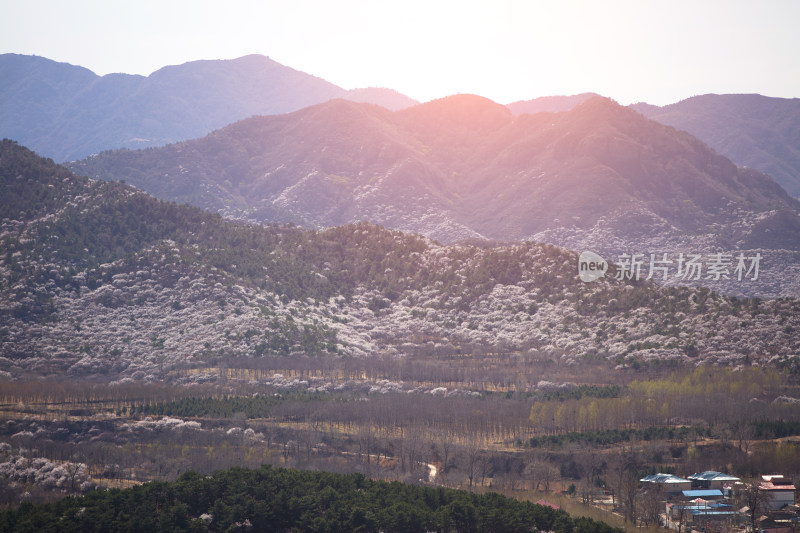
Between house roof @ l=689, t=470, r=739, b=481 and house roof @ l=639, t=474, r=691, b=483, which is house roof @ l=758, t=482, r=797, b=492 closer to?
house roof @ l=689, t=470, r=739, b=481

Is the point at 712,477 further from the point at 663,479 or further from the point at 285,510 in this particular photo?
the point at 285,510

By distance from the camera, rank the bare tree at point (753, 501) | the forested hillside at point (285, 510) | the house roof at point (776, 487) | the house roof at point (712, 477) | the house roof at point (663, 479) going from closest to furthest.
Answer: the forested hillside at point (285, 510) → the bare tree at point (753, 501) → the house roof at point (776, 487) → the house roof at point (712, 477) → the house roof at point (663, 479)

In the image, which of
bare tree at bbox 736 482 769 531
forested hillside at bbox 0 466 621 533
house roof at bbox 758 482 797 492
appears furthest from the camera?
house roof at bbox 758 482 797 492

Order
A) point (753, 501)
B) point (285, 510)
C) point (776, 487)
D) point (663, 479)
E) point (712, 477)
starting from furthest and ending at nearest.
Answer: point (663, 479) < point (712, 477) < point (776, 487) < point (753, 501) < point (285, 510)

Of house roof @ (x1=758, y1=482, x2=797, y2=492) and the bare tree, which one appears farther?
house roof @ (x1=758, y1=482, x2=797, y2=492)

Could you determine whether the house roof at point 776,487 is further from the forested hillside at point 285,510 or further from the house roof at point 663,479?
the forested hillside at point 285,510

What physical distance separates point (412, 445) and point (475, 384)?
147ft

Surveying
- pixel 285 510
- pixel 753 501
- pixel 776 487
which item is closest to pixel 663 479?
pixel 776 487

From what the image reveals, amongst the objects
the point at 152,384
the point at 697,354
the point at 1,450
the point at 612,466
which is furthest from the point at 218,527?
the point at 697,354

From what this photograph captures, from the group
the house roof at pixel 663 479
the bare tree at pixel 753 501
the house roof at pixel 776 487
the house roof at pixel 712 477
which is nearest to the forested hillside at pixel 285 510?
the bare tree at pixel 753 501

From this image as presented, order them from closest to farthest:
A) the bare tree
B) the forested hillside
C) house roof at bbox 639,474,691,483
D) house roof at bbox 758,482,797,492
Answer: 1. the forested hillside
2. the bare tree
3. house roof at bbox 758,482,797,492
4. house roof at bbox 639,474,691,483

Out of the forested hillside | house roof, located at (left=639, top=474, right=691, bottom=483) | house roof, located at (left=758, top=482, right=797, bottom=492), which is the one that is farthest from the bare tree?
the forested hillside

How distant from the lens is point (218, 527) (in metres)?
87.4

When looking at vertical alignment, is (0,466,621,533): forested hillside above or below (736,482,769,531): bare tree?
above
